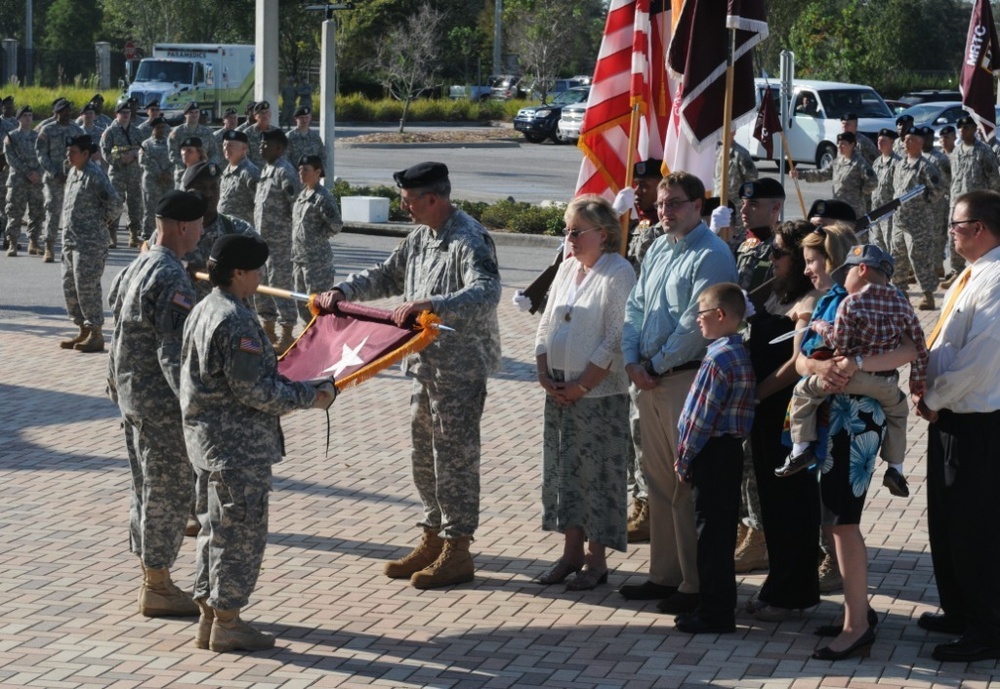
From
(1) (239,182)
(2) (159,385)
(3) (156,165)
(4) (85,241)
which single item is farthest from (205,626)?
(3) (156,165)

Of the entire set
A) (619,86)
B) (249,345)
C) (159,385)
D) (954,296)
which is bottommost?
(159,385)

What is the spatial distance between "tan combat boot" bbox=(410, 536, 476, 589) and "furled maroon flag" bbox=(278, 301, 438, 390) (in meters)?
1.05

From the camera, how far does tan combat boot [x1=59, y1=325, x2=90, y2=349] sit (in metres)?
13.9

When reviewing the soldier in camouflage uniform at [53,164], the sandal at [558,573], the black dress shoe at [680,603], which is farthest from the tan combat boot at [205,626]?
the soldier in camouflage uniform at [53,164]

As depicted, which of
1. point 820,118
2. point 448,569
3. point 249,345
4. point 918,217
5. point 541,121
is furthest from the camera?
point 541,121

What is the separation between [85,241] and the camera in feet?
45.9

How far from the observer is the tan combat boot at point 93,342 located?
1388 centimetres

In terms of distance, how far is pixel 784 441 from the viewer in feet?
21.1

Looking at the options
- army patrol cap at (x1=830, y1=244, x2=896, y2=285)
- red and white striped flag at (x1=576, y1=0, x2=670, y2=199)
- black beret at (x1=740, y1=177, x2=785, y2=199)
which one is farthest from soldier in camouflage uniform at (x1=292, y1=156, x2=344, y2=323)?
army patrol cap at (x1=830, y1=244, x2=896, y2=285)

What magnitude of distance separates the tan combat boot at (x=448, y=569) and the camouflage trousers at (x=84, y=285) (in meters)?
7.36

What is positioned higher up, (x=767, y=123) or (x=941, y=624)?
(x=767, y=123)

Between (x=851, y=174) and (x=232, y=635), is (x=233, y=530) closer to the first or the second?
(x=232, y=635)

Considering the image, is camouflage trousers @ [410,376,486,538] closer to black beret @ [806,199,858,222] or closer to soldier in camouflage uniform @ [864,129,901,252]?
black beret @ [806,199,858,222]

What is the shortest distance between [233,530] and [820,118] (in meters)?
31.6
